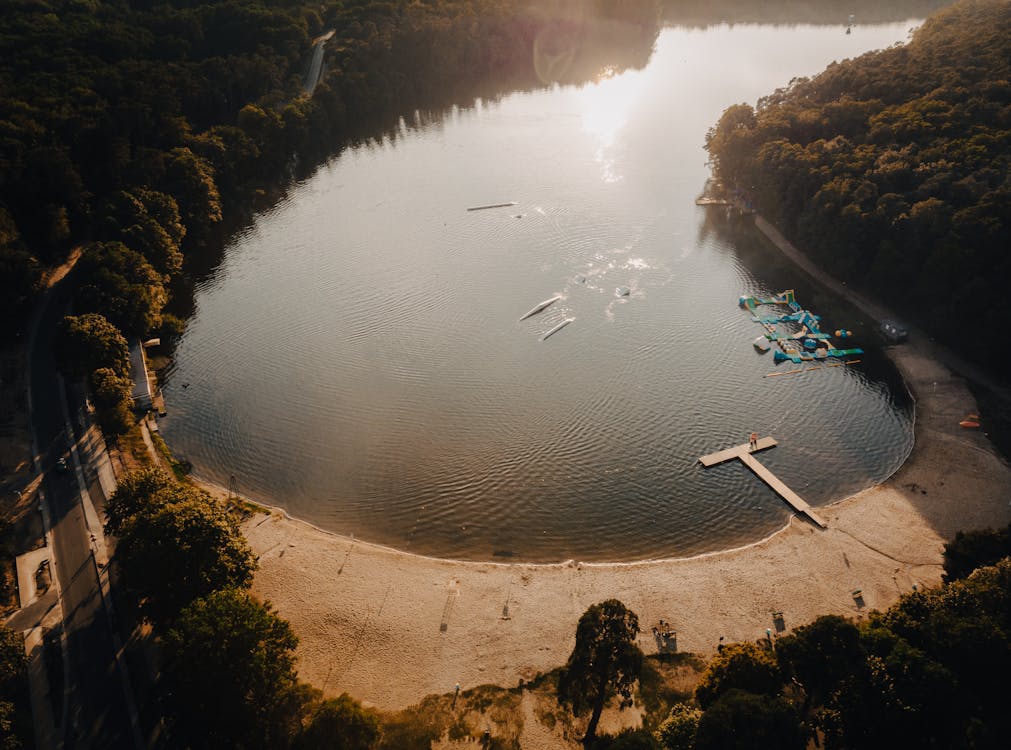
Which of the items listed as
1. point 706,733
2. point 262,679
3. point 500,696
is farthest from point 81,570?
point 706,733

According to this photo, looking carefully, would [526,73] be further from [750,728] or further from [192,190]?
[750,728]

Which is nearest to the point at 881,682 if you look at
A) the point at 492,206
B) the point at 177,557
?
the point at 177,557

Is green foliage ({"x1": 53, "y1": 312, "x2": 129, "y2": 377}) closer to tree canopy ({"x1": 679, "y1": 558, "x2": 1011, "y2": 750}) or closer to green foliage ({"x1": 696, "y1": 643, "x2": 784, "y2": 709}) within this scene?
green foliage ({"x1": 696, "y1": 643, "x2": 784, "y2": 709})

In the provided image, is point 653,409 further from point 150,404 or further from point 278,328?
point 150,404

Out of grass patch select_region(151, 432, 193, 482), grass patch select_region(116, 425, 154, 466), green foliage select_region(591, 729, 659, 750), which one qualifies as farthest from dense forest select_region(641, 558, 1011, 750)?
grass patch select_region(116, 425, 154, 466)

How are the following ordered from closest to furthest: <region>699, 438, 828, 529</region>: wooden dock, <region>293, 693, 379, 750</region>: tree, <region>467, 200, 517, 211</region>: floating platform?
<region>293, 693, 379, 750</region>: tree < <region>699, 438, 828, 529</region>: wooden dock < <region>467, 200, 517, 211</region>: floating platform

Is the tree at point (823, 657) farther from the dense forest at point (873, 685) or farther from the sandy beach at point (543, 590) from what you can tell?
the sandy beach at point (543, 590)
